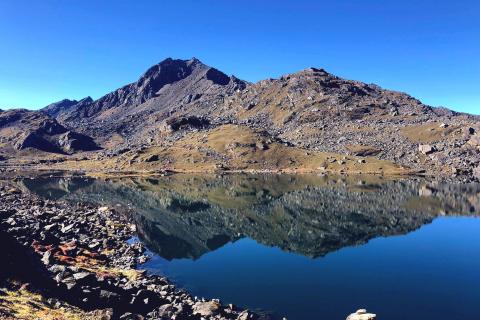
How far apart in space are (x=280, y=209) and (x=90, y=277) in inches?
3369

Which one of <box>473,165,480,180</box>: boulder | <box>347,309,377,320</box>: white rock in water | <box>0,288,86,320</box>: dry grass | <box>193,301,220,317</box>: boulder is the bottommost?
<box>193,301,220,317</box>: boulder

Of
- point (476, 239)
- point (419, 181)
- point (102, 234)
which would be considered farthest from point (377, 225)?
point (419, 181)

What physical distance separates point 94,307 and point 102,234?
4618 centimetres

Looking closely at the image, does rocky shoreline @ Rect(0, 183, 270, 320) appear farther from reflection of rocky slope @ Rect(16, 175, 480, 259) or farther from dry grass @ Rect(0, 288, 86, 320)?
reflection of rocky slope @ Rect(16, 175, 480, 259)

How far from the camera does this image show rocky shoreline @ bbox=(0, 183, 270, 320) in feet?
116

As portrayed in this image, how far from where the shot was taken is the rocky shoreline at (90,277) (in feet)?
116

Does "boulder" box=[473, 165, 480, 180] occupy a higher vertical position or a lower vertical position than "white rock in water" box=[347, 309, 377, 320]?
higher

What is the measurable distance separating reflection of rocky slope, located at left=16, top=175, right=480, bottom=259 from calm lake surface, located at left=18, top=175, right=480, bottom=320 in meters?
0.34

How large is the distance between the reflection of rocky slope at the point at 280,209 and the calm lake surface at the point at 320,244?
0.34m

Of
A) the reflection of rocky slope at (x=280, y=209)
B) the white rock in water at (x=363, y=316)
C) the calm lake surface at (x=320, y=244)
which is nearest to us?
the white rock in water at (x=363, y=316)

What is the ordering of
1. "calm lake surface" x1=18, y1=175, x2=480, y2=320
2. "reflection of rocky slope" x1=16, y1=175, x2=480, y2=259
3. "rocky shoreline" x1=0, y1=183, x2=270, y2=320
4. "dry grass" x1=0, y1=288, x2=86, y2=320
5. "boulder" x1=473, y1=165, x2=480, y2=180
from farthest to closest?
"boulder" x1=473, y1=165, x2=480, y2=180
"reflection of rocky slope" x1=16, y1=175, x2=480, y2=259
"calm lake surface" x1=18, y1=175, x2=480, y2=320
"rocky shoreline" x1=0, y1=183, x2=270, y2=320
"dry grass" x1=0, y1=288, x2=86, y2=320

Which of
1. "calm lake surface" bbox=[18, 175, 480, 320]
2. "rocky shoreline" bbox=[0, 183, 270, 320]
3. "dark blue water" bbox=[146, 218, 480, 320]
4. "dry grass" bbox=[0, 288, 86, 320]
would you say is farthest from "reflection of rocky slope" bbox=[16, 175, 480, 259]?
"dry grass" bbox=[0, 288, 86, 320]

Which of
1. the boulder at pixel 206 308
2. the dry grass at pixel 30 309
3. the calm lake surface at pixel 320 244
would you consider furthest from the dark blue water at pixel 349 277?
the dry grass at pixel 30 309

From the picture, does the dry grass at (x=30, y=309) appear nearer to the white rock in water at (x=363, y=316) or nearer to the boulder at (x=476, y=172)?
the white rock in water at (x=363, y=316)
